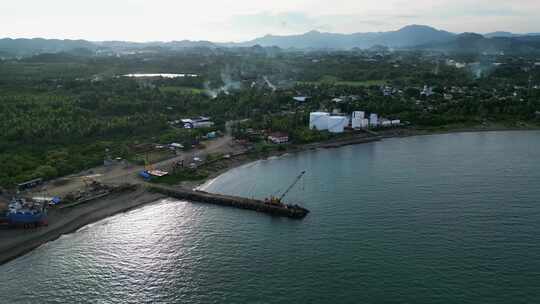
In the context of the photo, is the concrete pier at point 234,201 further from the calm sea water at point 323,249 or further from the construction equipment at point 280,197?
the calm sea water at point 323,249

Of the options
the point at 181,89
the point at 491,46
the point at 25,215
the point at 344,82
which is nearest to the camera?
the point at 25,215

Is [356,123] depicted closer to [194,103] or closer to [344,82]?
[194,103]

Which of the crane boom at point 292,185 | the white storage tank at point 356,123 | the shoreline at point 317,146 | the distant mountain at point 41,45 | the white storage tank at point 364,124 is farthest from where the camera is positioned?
the distant mountain at point 41,45

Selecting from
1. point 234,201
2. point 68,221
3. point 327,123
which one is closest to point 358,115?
point 327,123

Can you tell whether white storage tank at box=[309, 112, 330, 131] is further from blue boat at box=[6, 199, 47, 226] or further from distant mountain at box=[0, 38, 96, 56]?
distant mountain at box=[0, 38, 96, 56]

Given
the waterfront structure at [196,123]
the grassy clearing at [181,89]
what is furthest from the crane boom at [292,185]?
the grassy clearing at [181,89]

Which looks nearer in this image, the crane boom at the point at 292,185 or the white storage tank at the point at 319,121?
the crane boom at the point at 292,185
